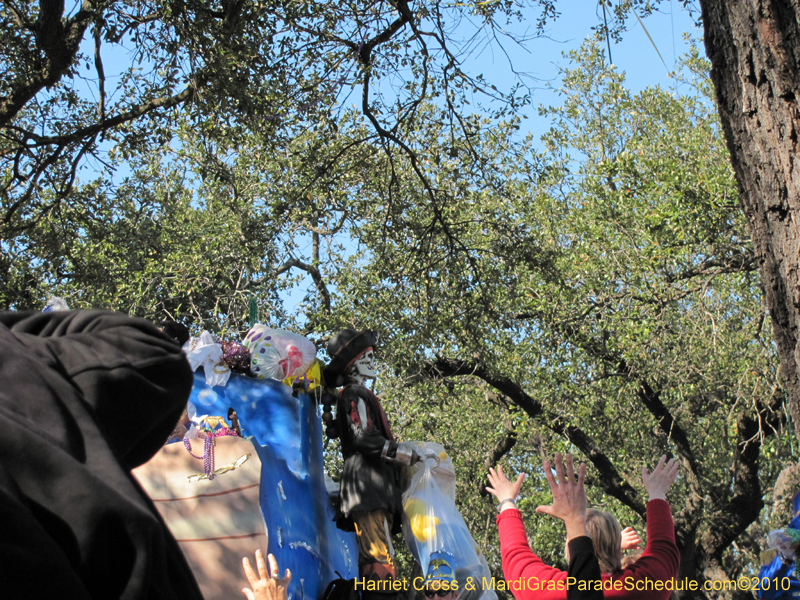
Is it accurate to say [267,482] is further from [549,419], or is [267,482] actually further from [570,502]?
[549,419]

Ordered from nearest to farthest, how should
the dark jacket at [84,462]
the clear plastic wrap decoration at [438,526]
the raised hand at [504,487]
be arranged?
1. the dark jacket at [84,462]
2. the raised hand at [504,487]
3. the clear plastic wrap decoration at [438,526]

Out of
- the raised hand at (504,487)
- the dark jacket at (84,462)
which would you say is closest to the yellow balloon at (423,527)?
the raised hand at (504,487)

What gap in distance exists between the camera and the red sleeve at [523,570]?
2650mm

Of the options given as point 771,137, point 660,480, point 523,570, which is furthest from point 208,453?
point 771,137

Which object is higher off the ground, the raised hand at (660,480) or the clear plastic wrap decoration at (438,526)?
the raised hand at (660,480)

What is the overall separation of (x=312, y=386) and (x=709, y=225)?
248 inches

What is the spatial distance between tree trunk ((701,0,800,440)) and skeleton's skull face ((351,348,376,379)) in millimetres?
2988

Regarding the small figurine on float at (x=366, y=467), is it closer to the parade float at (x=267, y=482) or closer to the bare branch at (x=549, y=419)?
the parade float at (x=267, y=482)

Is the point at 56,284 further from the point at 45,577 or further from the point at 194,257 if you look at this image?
the point at 45,577

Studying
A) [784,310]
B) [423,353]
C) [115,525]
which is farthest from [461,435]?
[115,525]

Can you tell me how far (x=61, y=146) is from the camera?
6.41m

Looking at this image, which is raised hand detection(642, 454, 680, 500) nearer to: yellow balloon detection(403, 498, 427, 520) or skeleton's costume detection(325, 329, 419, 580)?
yellow balloon detection(403, 498, 427, 520)

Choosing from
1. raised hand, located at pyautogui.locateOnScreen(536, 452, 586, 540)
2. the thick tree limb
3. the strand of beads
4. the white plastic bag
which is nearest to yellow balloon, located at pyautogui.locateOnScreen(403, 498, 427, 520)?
the strand of beads

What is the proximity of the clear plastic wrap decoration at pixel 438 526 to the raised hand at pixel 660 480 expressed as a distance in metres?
1.33
